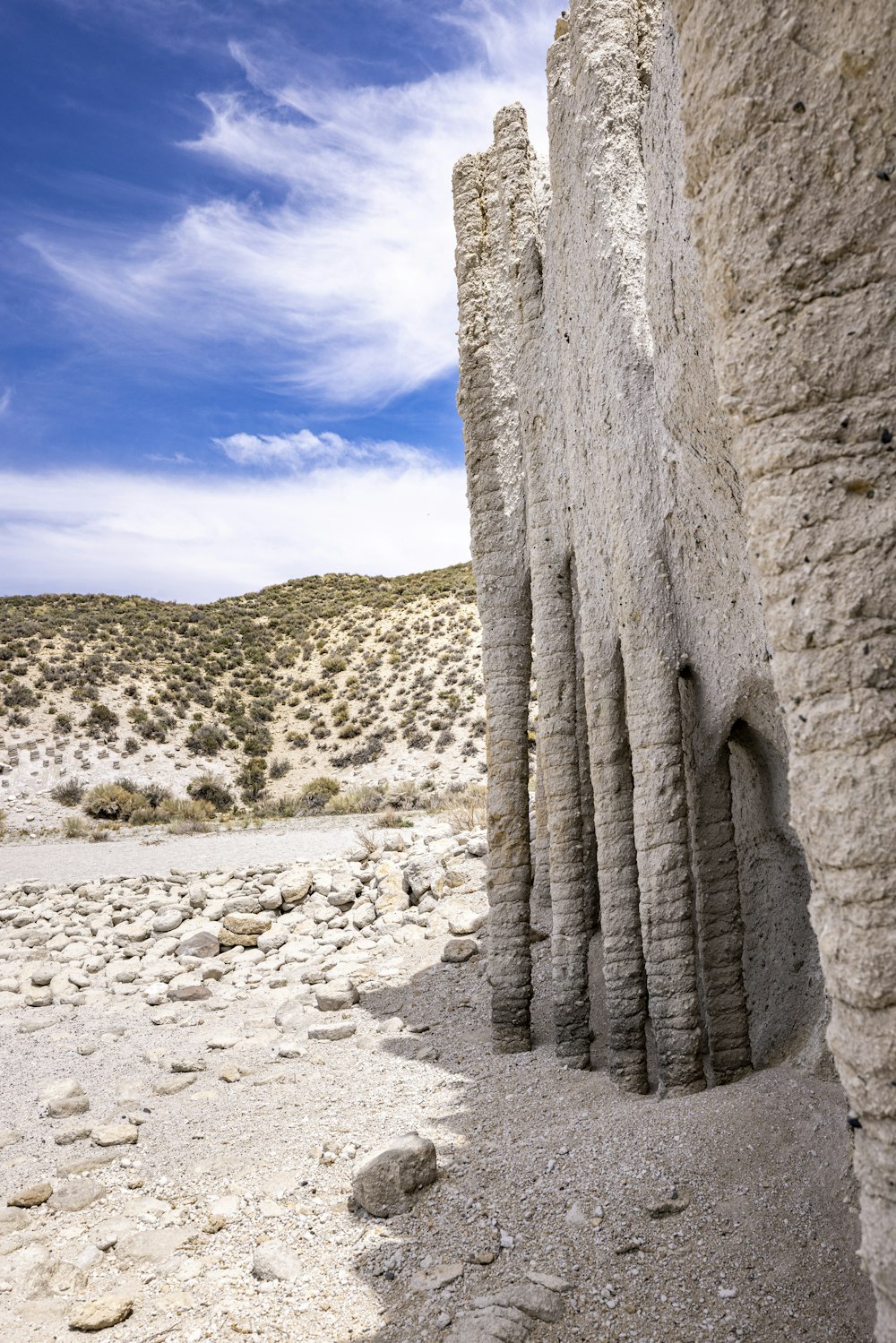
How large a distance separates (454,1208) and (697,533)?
3615mm

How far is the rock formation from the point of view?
2.31m

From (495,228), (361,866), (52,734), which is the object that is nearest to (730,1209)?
(495,228)

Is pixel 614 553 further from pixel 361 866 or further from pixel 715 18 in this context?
pixel 361 866

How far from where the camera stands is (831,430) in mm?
2365

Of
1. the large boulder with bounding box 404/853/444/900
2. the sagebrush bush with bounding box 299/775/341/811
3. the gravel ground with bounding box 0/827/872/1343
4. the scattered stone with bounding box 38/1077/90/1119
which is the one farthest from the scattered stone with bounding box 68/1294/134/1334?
the sagebrush bush with bounding box 299/775/341/811

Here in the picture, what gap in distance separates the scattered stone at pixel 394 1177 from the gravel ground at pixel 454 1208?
3.0 inches

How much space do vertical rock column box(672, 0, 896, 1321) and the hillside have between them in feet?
77.3

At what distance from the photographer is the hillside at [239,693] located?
29500mm

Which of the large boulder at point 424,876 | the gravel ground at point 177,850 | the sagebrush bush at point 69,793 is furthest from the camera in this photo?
the sagebrush bush at point 69,793

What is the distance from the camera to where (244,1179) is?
17.5ft

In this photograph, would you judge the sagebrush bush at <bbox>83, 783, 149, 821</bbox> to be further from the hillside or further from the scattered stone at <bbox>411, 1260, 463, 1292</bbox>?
the scattered stone at <bbox>411, 1260, 463, 1292</bbox>

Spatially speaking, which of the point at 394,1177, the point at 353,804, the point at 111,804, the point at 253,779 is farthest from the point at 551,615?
the point at 253,779

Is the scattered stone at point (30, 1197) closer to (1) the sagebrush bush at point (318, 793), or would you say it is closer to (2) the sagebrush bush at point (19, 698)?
(1) the sagebrush bush at point (318, 793)

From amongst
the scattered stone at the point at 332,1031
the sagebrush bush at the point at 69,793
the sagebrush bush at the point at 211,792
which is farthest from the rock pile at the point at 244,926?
the sagebrush bush at the point at 211,792
